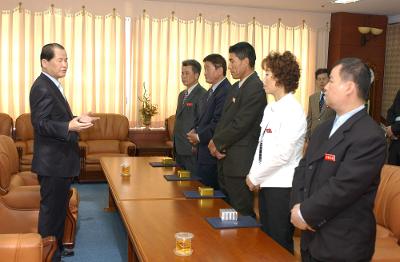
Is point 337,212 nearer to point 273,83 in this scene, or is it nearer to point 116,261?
point 273,83

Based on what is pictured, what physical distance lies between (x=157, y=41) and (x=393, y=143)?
398 cm

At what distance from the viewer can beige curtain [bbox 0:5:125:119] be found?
669cm

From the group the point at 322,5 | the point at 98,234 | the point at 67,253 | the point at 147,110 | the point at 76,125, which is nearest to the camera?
the point at 76,125

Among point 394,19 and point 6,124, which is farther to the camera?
point 394,19

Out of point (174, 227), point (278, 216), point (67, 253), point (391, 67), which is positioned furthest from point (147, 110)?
point (174, 227)

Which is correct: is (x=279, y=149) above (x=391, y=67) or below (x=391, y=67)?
below

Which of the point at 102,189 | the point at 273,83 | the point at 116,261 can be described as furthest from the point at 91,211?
the point at 273,83

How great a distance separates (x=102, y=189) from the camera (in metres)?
6.16

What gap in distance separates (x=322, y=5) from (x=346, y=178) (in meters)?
5.96

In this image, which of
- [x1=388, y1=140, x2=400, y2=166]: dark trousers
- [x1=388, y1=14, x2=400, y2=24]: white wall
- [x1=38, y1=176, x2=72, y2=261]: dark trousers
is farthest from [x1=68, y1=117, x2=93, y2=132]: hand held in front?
[x1=388, y1=14, x2=400, y2=24]: white wall

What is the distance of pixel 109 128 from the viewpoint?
6891mm

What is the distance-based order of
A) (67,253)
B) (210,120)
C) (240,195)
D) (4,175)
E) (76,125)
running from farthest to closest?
(210,120)
(67,253)
(4,175)
(240,195)
(76,125)

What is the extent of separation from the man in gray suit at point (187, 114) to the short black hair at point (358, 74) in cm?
257

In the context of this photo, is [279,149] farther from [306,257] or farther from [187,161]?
[187,161]
